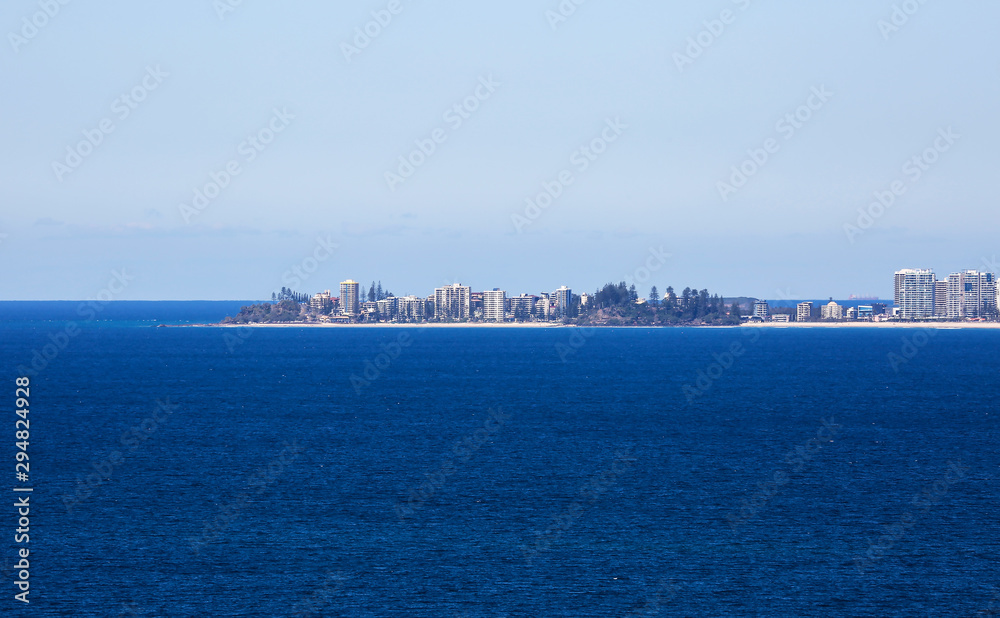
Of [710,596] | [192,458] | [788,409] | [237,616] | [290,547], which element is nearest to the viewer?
[237,616]

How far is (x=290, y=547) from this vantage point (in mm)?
56750

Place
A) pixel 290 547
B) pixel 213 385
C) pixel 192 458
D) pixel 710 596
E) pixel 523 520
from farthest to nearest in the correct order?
pixel 213 385, pixel 192 458, pixel 523 520, pixel 290 547, pixel 710 596

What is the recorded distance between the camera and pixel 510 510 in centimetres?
6594

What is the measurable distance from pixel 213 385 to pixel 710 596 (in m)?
121

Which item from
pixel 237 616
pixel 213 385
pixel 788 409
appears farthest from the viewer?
pixel 213 385

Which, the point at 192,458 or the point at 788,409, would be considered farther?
the point at 788,409

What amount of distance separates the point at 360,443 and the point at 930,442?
5523cm

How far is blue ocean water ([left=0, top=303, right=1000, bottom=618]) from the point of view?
49531 mm

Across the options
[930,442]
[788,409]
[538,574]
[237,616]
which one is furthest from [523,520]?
[788,409]

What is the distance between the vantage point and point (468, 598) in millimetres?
49312

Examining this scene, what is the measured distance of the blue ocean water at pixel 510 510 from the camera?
49531 mm

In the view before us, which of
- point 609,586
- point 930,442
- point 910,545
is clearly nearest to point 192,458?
point 609,586

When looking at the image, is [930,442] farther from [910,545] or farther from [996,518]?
[910,545]

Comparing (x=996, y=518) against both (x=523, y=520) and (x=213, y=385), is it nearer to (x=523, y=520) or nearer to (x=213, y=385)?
(x=523, y=520)
